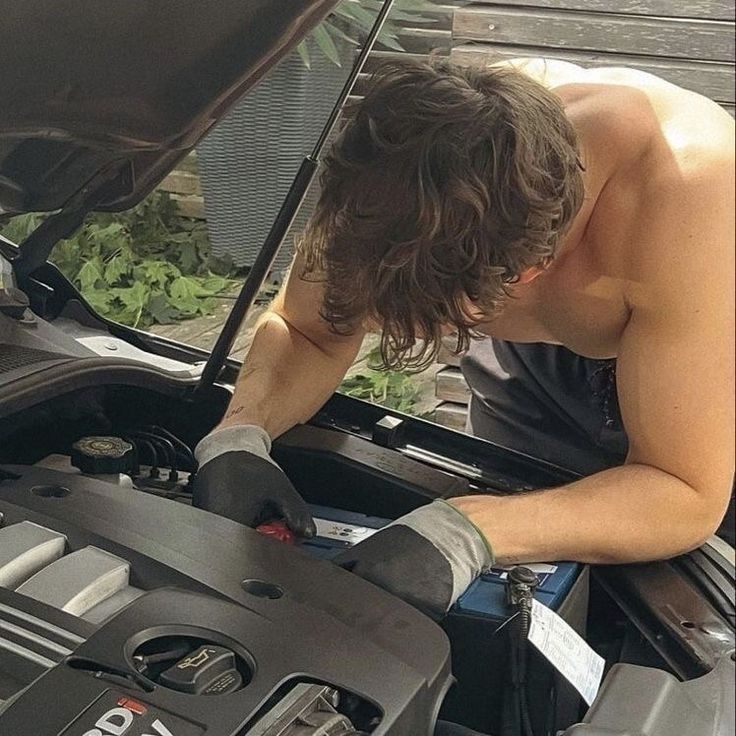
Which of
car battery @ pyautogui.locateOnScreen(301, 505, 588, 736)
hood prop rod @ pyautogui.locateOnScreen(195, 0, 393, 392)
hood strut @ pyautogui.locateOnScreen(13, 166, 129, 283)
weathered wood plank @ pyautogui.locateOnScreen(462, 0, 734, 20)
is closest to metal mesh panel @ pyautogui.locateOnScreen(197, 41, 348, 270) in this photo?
hood prop rod @ pyautogui.locateOnScreen(195, 0, 393, 392)

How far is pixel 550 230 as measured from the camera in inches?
48.9

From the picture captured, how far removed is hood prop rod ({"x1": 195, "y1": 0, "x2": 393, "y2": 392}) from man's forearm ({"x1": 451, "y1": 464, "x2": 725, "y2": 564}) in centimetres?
40

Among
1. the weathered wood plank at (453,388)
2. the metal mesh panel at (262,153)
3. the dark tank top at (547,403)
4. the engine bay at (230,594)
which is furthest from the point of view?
the weathered wood plank at (453,388)

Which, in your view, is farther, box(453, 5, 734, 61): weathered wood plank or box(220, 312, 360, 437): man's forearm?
box(220, 312, 360, 437): man's forearm

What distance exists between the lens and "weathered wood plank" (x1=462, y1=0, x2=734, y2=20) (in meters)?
1.11

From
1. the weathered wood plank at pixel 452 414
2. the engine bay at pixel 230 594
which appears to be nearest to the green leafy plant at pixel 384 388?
the engine bay at pixel 230 594

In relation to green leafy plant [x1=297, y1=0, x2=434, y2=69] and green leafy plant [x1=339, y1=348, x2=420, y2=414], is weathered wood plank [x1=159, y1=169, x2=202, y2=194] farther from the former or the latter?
green leafy plant [x1=339, y1=348, x2=420, y2=414]

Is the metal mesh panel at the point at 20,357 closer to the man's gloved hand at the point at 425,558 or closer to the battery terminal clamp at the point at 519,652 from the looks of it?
the man's gloved hand at the point at 425,558

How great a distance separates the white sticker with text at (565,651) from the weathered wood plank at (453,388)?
56 cm

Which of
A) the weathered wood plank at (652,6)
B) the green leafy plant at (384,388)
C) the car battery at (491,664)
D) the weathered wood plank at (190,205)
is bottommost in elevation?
the car battery at (491,664)

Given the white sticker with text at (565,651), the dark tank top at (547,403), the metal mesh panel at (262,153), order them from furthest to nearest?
the dark tank top at (547,403)
the metal mesh panel at (262,153)
the white sticker with text at (565,651)

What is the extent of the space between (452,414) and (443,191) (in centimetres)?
60

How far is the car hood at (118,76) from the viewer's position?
2.97 ft

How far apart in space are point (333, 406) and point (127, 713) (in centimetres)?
81
